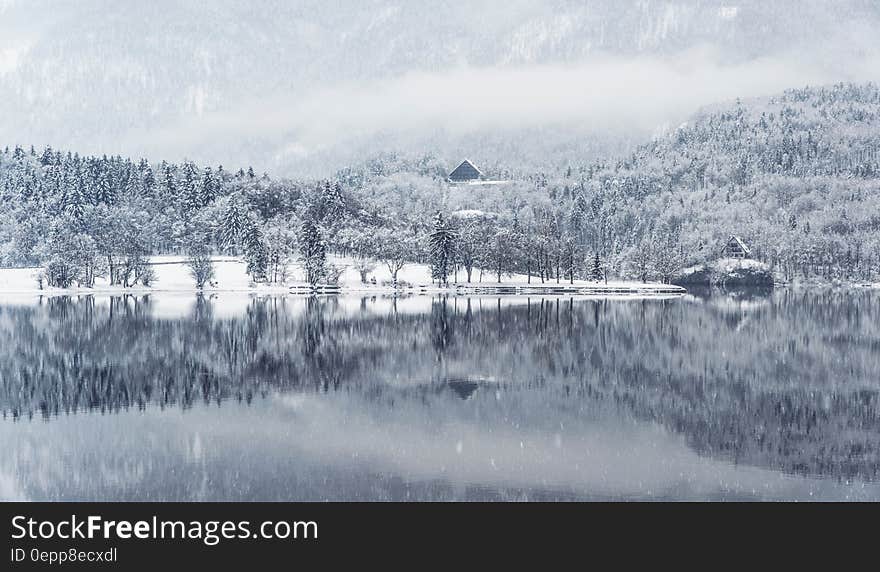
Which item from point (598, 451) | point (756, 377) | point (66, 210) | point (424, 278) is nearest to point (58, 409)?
point (598, 451)

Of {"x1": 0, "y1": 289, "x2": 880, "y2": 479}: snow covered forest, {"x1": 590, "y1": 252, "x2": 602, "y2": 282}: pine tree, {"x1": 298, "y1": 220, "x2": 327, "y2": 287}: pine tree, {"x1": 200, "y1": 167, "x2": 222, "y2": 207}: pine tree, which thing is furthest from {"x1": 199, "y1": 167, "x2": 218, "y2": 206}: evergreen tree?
{"x1": 0, "y1": 289, "x2": 880, "y2": 479}: snow covered forest

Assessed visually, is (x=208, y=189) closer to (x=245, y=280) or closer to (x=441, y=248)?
(x=245, y=280)

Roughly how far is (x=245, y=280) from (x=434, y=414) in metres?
120

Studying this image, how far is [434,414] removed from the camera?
116ft

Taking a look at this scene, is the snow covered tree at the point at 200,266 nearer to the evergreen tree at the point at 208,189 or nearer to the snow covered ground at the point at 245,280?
the snow covered ground at the point at 245,280

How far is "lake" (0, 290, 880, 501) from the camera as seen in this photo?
1005 inches

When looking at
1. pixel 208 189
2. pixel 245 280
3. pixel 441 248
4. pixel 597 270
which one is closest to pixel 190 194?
pixel 208 189

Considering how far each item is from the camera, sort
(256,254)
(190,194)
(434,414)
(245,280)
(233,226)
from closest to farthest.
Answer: (434,414)
(256,254)
(245,280)
(233,226)
(190,194)

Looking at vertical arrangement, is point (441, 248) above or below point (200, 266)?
above

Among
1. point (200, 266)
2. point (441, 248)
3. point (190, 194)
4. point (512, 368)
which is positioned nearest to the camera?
point (512, 368)
